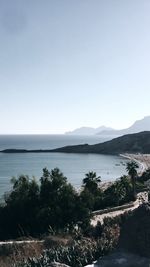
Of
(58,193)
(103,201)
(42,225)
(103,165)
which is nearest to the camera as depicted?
(42,225)

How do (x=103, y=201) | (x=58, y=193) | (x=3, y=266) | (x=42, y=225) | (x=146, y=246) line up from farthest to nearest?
(x=103, y=201) → (x=58, y=193) → (x=42, y=225) → (x=3, y=266) → (x=146, y=246)

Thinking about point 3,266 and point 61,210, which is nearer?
point 3,266

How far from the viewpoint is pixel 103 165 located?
16162 cm

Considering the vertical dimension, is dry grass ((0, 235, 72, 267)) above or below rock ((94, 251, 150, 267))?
below

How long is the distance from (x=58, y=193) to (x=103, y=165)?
392ft

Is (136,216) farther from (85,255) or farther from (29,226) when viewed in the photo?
(29,226)

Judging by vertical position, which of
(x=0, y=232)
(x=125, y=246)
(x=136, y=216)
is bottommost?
(x=0, y=232)

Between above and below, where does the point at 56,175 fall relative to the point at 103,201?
above

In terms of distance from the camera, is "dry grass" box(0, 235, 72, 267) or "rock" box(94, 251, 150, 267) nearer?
"rock" box(94, 251, 150, 267)

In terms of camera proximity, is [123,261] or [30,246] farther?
[30,246]

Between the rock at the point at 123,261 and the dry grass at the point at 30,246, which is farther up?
the rock at the point at 123,261

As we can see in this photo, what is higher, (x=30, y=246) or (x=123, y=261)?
(x=123, y=261)

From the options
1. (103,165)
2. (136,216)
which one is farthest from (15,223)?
(103,165)

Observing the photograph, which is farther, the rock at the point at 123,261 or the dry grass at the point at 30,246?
the dry grass at the point at 30,246
